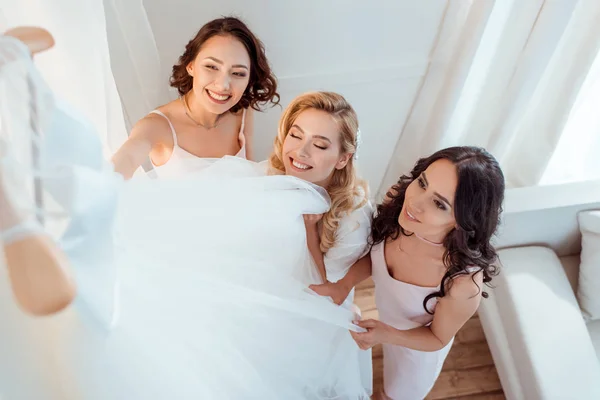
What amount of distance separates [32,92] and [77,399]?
0.34m

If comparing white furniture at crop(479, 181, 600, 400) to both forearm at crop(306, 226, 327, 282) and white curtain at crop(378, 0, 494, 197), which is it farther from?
forearm at crop(306, 226, 327, 282)

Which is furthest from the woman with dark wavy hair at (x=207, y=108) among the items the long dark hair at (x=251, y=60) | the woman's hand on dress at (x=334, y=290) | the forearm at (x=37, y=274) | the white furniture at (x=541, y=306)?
the white furniture at (x=541, y=306)

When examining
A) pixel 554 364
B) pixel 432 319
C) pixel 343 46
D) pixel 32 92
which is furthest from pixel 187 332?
pixel 554 364

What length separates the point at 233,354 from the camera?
2.49ft

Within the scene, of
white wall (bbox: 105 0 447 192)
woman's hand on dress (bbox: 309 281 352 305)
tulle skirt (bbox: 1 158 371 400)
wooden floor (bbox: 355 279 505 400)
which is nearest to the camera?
tulle skirt (bbox: 1 158 371 400)

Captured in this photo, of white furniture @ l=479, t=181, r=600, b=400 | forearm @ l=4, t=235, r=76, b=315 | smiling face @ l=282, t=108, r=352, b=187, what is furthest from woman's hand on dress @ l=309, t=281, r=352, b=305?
forearm @ l=4, t=235, r=76, b=315

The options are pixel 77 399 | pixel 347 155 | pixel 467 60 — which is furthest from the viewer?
pixel 467 60

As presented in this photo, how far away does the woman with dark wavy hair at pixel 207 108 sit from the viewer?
101cm

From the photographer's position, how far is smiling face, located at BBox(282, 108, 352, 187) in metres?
1.04

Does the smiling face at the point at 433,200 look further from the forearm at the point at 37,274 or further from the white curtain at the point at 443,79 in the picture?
the forearm at the point at 37,274

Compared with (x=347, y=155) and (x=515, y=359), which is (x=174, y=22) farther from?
(x=515, y=359)

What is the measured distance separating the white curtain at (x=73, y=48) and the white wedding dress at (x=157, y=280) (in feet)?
0.51

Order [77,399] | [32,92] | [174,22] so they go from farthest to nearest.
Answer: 1. [174,22]
2. [77,399]
3. [32,92]

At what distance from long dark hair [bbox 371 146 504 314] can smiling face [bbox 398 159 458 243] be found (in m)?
0.01
